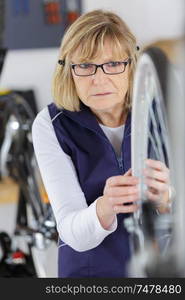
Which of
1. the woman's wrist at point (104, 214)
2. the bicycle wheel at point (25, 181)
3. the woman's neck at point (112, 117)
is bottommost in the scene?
the bicycle wheel at point (25, 181)

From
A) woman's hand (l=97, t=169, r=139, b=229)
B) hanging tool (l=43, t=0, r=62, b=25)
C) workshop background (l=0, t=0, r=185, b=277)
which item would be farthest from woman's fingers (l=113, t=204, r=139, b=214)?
hanging tool (l=43, t=0, r=62, b=25)

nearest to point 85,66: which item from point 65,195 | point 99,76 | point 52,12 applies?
point 99,76

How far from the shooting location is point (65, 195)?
687 millimetres

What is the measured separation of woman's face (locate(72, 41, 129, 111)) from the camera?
2.19ft

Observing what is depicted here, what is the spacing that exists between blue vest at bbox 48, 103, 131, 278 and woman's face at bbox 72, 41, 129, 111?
0.12ft

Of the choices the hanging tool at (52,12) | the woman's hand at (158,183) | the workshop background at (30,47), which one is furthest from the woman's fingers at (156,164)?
the hanging tool at (52,12)

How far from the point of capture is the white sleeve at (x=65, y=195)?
649 millimetres

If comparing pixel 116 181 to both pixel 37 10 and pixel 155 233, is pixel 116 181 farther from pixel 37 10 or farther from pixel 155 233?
pixel 37 10

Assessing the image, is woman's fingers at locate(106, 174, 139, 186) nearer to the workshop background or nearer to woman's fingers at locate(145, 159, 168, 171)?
woman's fingers at locate(145, 159, 168, 171)

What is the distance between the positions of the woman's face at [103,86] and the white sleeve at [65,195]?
7cm

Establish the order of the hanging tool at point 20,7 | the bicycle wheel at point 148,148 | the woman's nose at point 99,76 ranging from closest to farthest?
the bicycle wheel at point 148,148 < the woman's nose at point 99,76 < the hanging tool at point 20,7

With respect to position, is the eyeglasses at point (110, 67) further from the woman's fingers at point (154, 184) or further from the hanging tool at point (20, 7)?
the hanging tool at point (20, 7)

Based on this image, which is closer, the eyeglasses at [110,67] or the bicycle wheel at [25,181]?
the eyeglasses at [110,67]

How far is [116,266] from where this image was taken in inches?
28.1
